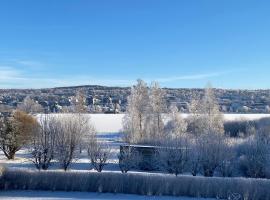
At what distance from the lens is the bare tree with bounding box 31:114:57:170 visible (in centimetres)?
4238

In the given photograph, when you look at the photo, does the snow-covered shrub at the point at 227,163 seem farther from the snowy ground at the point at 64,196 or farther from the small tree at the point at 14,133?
the small tree at the point at 14,133

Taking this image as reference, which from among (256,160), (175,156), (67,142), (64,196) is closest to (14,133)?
(67,142)

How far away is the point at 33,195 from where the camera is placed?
33500 millimetres

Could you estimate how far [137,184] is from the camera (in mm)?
34625

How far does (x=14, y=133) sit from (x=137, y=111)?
2248cm

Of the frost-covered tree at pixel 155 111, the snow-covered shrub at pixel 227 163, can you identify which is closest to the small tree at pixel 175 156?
the snow-covered shrub at pixel 227 163

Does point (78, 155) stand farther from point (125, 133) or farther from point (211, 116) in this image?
point (211, 116)

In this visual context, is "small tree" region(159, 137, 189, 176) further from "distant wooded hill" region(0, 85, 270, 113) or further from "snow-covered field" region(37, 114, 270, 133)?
"distant wooded hill" region(0, 85, 270, 113)

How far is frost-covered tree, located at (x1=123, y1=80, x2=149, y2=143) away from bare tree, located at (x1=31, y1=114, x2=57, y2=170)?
2059 centimetres

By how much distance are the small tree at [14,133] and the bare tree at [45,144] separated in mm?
3913

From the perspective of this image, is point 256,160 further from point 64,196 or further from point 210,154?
point 64,196

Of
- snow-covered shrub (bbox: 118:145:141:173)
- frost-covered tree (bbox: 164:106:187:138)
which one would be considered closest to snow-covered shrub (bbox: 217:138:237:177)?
snow-covered shrub (bbox: 118:145:141:173)

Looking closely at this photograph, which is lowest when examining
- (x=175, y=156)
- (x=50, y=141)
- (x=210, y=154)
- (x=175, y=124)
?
(x=175, y=156)

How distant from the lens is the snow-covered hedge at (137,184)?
33.2 meters
